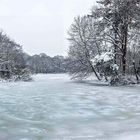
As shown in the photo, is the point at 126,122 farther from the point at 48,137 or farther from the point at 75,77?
the point at 75,77

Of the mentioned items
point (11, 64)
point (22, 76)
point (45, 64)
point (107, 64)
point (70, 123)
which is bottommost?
point (70, 123)

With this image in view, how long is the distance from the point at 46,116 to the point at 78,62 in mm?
32571

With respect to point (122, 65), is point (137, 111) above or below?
below

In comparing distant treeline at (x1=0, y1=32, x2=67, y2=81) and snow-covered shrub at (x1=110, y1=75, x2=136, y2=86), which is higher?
distant treeline at (x1=0, y1=32, x2=67, y2=81)

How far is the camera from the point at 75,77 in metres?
44.6

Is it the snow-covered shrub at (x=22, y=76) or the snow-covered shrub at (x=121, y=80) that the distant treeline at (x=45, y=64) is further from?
the snow-covered shrub at (x=121, y=80)

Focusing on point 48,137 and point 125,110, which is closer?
point 48,137

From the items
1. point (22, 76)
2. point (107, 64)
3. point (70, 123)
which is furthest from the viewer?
point (22, 76)

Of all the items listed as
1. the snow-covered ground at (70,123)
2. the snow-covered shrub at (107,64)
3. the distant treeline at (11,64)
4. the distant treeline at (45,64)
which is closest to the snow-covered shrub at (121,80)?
the snow-covered shrub at (107,64)

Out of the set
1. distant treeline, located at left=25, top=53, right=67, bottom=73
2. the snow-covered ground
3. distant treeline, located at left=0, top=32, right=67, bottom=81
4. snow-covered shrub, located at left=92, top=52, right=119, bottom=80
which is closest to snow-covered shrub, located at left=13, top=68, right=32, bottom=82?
distant treeline, located at left=0, top=32, right=67, bottom=81

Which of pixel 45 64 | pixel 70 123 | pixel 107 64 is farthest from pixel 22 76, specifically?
pixel 45 64

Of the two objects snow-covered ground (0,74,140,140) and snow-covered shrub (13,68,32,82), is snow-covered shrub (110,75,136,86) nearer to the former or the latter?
snow-covered ground (0,74,140,140)

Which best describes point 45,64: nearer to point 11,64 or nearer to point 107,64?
point 11,64

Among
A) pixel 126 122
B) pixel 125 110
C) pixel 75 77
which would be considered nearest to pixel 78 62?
pixel 75 77
